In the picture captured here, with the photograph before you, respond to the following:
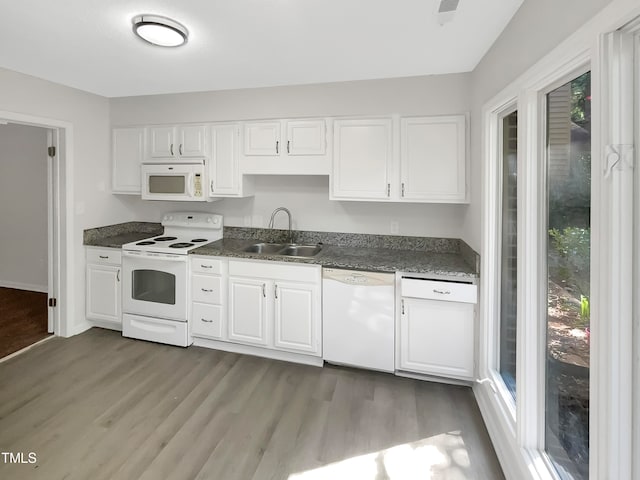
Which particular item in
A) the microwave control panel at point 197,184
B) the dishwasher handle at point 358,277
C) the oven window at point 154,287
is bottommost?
the oven window at point 154,287

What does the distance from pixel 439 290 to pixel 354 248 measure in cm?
98

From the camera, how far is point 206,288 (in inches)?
122

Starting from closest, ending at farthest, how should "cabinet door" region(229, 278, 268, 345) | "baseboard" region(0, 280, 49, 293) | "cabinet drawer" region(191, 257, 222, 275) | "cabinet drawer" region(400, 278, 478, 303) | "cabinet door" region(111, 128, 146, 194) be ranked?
"cabinet drawer" region(400, 278, 478, 303) → "cabinet door" region(229, 278, 268, 345) → "cabinet drawer" region(191, 257, 222, 275) → "cabinet door" region(111, 128, 146, 194) → "baseboard" region(0, 280, 49, 293)

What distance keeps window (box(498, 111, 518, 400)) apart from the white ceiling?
2.14 feet

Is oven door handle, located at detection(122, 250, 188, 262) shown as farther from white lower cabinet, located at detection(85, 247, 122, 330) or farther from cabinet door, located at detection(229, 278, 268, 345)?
cabinet door, located at detection(229, 278, 268, 345)

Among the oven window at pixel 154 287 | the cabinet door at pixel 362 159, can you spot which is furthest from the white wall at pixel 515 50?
the oven window at pixel 154 287

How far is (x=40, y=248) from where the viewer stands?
180 inches

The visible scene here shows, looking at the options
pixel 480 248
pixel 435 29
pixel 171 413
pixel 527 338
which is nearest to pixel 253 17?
pixel 435 29

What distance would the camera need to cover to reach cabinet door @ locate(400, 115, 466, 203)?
108 inches

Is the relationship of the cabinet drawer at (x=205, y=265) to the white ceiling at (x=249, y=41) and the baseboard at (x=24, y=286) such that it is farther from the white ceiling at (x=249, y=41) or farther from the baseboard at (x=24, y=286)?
the baseboard at (x=24, y=286)

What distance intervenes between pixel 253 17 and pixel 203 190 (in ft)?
5.87

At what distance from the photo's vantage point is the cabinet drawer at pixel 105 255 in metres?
3.35

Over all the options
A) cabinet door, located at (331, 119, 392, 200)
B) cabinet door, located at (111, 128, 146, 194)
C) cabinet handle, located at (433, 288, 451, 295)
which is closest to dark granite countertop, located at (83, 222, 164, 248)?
cabinet door, located at (111, 128, 146, 194)

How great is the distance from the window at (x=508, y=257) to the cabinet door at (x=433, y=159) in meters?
0.53
